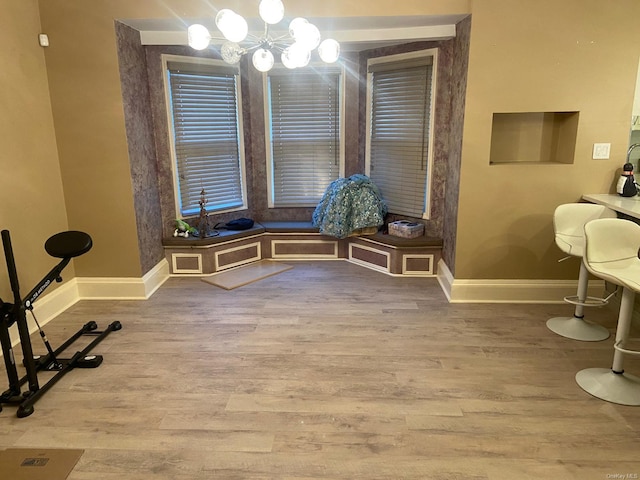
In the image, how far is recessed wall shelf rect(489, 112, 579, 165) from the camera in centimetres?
393

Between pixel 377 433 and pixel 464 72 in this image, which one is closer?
pixel 377 433

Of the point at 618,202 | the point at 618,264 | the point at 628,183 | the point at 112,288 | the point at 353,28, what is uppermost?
the point at 353,28

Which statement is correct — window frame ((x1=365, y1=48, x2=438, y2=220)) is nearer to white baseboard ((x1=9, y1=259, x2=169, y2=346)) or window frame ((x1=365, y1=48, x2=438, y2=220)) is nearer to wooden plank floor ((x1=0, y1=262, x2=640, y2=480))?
wooden plank floor ((x1=0, y1=262, x2=640, y2=480))

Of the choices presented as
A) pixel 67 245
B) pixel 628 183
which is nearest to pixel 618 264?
pixel 628 183

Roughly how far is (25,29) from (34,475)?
311 cm

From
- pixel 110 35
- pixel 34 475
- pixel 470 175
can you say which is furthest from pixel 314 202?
pixel 34 475

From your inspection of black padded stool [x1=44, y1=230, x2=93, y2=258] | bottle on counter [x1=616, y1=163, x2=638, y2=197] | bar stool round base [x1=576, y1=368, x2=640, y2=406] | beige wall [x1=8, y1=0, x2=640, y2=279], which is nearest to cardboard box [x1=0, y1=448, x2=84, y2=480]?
black padded stool [x1=44, y1=230, x2=93, y2=258]

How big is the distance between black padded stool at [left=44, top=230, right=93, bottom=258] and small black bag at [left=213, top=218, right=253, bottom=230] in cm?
207

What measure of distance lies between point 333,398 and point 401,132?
9.95 ft

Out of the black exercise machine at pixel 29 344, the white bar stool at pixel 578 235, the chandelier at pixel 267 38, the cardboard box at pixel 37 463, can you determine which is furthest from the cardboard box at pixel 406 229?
the cardboard box at pixel 37 463

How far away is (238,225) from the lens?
4.98 metres

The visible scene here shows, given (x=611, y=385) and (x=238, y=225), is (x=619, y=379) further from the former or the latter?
(x=238, y=225)

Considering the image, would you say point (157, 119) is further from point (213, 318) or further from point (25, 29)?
point (213, 318)

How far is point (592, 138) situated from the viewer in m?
3.64
